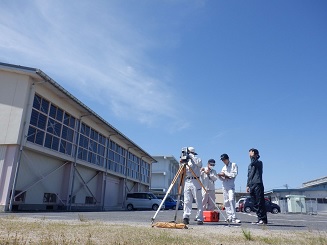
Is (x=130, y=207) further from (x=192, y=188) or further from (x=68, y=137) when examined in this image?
(x=192, y=188)

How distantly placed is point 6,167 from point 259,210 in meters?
12.1

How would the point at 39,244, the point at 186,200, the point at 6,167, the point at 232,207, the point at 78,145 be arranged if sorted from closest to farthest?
the point at 39,244, the point at 186,200, the point at 232,207, the point at 6,167, the point at 78,145

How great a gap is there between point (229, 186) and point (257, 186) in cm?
84

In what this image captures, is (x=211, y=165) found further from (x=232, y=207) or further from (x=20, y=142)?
(x=20, y=142)

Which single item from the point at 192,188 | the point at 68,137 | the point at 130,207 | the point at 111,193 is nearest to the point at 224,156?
the point at 192,188

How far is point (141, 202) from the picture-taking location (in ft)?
92.6

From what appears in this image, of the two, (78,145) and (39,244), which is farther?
(78,145)

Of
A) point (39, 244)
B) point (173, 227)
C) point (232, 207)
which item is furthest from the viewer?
point (232, 207)

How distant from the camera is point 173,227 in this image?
510 cm

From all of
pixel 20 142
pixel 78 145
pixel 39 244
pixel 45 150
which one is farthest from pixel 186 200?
pixel 78 145

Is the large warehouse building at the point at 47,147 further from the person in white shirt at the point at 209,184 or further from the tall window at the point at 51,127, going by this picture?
the person in white shirt at the point at 209,184

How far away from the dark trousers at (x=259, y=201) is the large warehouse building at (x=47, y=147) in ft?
37.5

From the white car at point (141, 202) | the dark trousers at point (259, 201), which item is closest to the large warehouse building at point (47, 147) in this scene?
the white car at point (141, 202)

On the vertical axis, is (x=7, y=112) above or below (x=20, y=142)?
above
